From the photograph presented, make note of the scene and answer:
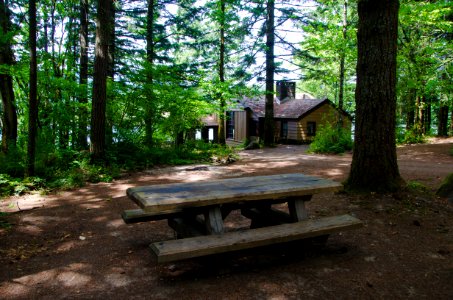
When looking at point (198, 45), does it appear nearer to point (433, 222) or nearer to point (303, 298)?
point (433, 222)

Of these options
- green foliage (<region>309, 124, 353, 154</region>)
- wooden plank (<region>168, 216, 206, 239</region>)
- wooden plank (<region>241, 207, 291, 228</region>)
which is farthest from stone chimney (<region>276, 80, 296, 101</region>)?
wooden plank (<region>168, 216, 206, 239</region>)

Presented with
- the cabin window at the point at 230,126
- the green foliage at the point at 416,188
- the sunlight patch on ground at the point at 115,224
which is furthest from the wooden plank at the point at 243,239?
the cabin window at the point at 230,126

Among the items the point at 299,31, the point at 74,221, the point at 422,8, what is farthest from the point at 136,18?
the point at 74,221

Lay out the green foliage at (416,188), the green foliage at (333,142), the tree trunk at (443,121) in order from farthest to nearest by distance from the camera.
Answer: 1. the tree trunk at (443,121)
2. the green foliage at (333,142)
3. the green foliage at (416,188)

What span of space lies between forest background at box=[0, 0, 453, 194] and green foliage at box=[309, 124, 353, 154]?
3601 mm

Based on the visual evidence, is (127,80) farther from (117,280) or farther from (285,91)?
(285,91)

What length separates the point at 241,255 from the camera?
12.1 ft

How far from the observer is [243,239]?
3.32 meters

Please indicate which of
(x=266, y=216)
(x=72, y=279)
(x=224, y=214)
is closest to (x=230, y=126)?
(x=266, y=216)

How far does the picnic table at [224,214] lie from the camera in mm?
3150

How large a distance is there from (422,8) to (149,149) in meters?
11.5

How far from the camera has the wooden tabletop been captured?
322 cm

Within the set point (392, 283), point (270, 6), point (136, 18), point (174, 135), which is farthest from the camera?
point (270, 6)

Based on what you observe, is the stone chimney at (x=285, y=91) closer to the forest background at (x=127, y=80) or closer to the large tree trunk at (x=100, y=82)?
the forest background at (x=127, y=80)
